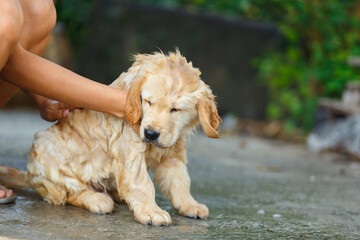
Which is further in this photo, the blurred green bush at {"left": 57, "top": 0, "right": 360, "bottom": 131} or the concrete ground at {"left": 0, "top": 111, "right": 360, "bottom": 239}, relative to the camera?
the blurred green bush at {"left": 57, "top": 0, "right": 360, "bottom": 131}

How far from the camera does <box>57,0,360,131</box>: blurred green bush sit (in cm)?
756

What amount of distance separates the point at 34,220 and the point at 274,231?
118 cm

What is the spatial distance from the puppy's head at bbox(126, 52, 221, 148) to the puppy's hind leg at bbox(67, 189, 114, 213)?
0.44 m

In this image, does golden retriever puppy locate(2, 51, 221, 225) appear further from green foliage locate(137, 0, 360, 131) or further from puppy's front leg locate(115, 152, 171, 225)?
green foliage locate(137, 0, 360, 131)

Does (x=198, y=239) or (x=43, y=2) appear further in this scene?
(x=43, y=2)

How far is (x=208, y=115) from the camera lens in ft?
9.44

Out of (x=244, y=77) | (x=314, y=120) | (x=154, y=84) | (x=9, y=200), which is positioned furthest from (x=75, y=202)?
(x=244, y=77)

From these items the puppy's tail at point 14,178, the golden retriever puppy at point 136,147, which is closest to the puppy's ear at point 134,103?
the golden retriever puppy at point 136,147

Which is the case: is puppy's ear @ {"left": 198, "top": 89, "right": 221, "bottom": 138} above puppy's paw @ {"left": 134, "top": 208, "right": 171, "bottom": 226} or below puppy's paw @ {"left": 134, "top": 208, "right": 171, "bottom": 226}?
above

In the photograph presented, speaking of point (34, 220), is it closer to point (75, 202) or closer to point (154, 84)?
point (75, 202)

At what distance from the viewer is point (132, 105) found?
2764mm

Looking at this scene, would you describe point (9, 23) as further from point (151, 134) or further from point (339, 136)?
point (339, 136)

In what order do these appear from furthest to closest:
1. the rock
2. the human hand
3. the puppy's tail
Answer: the rock → the puppy's tail → the human hand

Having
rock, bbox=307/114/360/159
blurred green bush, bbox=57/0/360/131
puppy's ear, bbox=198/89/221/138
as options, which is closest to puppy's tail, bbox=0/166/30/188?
puppy's ear, bbox=198/89/221/138
